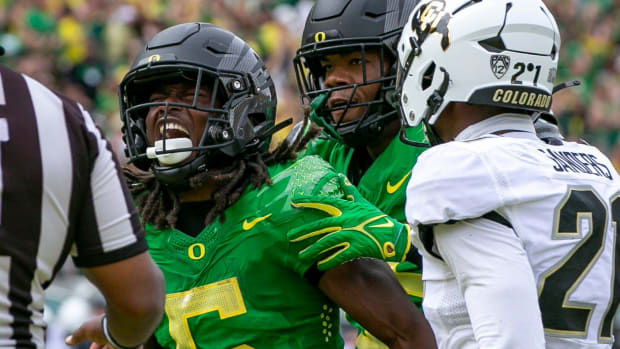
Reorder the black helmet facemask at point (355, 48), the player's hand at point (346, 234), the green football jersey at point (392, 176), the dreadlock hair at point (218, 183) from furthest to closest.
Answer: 1. the black helmet facemask at point (355, 48)
2. the green football jersey at point (392, 176)
3. the dreadlock hair at point (218, 183)
4. the player's hand at point (346, 234)

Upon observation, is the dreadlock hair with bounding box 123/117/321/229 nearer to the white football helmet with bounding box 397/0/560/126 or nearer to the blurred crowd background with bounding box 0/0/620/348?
the white football helmet with bounding box 397/0/560/126

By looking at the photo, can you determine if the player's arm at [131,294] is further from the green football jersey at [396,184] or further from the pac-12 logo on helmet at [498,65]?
the green football jersey at [396,184]

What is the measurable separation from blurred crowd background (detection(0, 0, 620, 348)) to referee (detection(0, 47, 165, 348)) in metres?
5.90

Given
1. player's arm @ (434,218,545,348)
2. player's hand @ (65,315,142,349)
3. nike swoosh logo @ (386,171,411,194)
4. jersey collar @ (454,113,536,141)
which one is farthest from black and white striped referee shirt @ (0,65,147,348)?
nike swoosh logo @ (386,171,411,194)

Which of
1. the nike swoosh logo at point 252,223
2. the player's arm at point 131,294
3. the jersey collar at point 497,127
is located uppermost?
the jersey collar at point 497,127

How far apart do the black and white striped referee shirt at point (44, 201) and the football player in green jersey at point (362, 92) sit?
149 cm

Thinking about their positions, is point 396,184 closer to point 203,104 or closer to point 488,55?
point 203,104

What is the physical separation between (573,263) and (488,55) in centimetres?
53

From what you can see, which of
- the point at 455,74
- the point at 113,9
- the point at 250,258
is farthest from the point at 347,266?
the point at 113,9

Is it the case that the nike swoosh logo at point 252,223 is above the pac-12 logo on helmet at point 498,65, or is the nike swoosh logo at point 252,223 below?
below

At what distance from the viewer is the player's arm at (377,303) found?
2.88 metres

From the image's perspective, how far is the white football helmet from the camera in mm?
2381

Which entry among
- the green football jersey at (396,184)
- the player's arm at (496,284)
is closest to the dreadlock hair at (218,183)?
the green football jersey at (396,184)

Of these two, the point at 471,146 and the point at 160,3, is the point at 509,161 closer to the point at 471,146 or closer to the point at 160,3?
the point at 471,146
